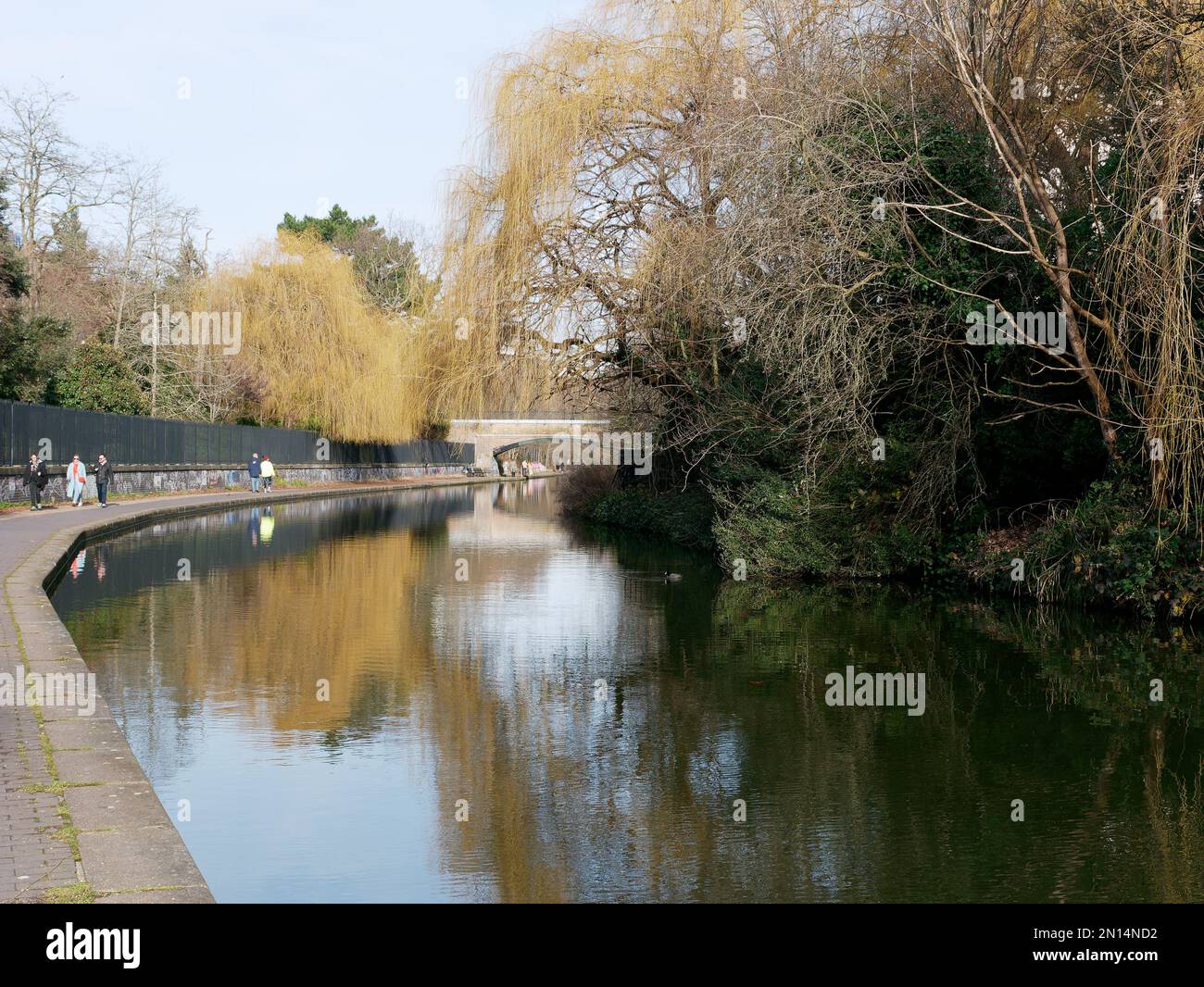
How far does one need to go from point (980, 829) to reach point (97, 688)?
6.61 m

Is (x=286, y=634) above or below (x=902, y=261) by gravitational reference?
below

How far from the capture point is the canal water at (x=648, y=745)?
6145 millimetres

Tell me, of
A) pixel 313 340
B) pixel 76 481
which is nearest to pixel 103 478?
pixel 76 481

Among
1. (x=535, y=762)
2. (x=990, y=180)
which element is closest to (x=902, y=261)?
(x=990, y=180)

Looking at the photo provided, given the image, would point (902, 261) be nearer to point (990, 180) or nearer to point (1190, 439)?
point (990, 180)

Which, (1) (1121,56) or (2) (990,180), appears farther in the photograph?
(2) (990,180)

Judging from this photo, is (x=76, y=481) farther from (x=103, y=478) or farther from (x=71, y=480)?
(x=103, y=478)

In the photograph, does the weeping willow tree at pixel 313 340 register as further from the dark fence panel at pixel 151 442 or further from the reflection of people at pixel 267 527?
the reflection of people at pixel 267 527

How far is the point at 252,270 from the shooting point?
5531 cm

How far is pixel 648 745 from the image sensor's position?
879 cm

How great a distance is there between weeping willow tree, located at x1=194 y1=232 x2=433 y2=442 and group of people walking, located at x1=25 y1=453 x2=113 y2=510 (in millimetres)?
18160
